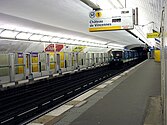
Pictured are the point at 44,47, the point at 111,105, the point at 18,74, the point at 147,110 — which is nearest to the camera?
the point at 147,110

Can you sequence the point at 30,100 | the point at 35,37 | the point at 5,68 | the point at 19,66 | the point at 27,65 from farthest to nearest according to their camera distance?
the point at 35,37 → the point at 27,65 → the point at 19,66 → the point at 5,68 → the point at 30,100

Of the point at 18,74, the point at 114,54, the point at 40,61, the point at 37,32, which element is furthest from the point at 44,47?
the point at 114,54

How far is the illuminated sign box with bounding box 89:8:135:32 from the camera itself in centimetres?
893

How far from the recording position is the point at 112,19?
Answer: 359 inches

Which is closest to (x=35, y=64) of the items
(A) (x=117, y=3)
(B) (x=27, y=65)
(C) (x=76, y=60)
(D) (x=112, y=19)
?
(B) (x=27, y=65)

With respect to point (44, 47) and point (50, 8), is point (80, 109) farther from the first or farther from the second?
point (44, 47)

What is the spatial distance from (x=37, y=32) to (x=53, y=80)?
133 inches

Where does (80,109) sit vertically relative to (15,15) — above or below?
below

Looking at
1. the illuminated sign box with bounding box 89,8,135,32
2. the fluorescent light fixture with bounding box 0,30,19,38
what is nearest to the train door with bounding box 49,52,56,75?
the fluorescent light fixture with bounding box 0,30,19,38

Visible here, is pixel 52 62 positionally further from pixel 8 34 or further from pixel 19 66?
pixel 19 66

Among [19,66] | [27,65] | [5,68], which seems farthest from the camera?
[27,65]

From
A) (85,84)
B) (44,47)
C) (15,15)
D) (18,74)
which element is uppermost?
(15,15)

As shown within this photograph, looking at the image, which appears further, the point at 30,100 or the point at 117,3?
the point at 30,100

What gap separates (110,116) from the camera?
482 centimetres
